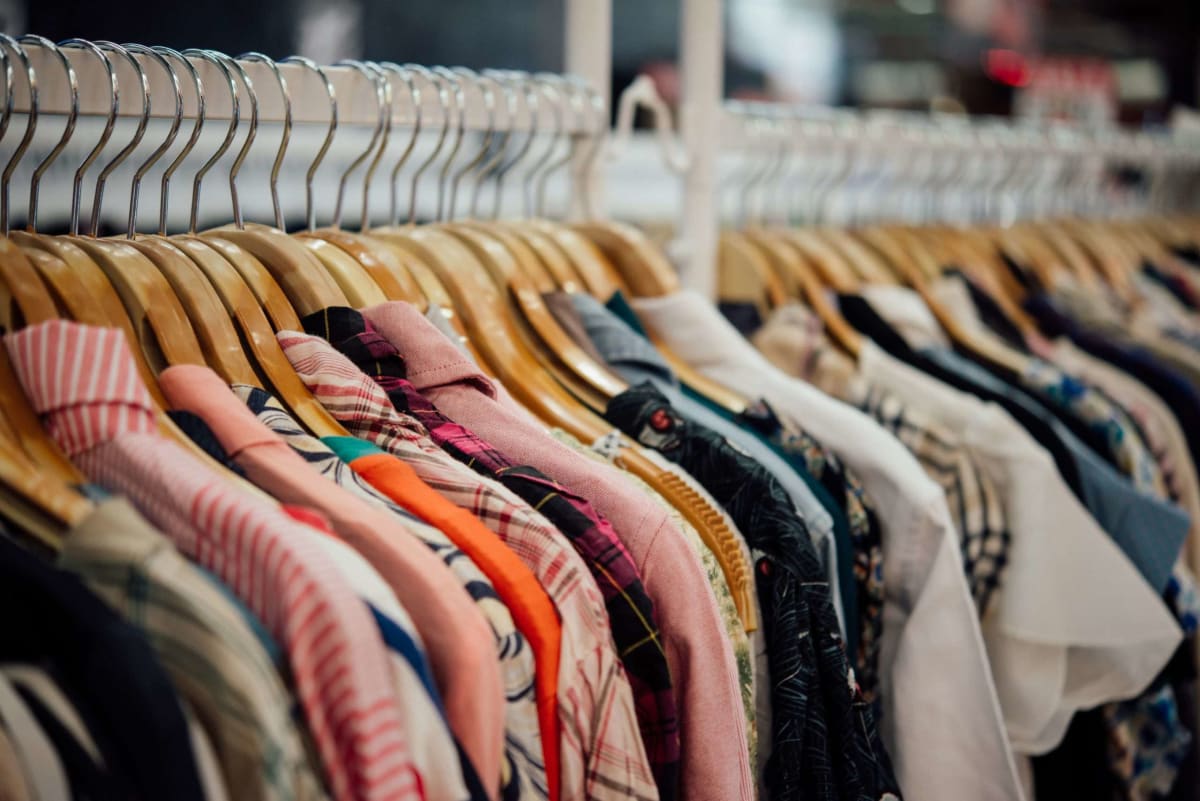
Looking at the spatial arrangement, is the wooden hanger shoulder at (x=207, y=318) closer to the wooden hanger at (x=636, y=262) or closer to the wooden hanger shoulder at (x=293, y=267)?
the wooden hanger shoulder at (x=293, y=267)

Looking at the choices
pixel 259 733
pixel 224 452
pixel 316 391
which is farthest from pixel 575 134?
pixel 259 733

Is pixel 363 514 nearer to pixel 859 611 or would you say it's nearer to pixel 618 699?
pixel 618 699

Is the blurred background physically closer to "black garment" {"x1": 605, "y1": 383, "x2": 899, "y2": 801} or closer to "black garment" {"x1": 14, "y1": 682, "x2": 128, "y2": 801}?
"black garment" {"x1": 605, "y1": 383, "x2": 899, "y2": 801}

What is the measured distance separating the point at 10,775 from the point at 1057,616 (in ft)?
2.94

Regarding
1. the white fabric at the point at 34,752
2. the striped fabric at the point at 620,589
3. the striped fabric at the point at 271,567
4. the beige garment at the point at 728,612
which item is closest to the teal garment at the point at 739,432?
the beige garment at the point at 728,612

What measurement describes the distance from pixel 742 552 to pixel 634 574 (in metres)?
0.15

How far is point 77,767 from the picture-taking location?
48 centimetres

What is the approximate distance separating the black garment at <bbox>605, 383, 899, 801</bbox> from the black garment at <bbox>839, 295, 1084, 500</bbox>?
1.40 ft

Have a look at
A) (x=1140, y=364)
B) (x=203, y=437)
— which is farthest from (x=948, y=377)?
(x=203, y=437)

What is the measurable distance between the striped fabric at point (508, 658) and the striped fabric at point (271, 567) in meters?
0.09

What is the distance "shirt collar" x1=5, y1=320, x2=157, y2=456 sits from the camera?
615 mm

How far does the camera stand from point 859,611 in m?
0.99

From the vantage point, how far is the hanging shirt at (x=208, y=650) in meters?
0.49

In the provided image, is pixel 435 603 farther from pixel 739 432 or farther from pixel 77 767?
pixel 739 432
